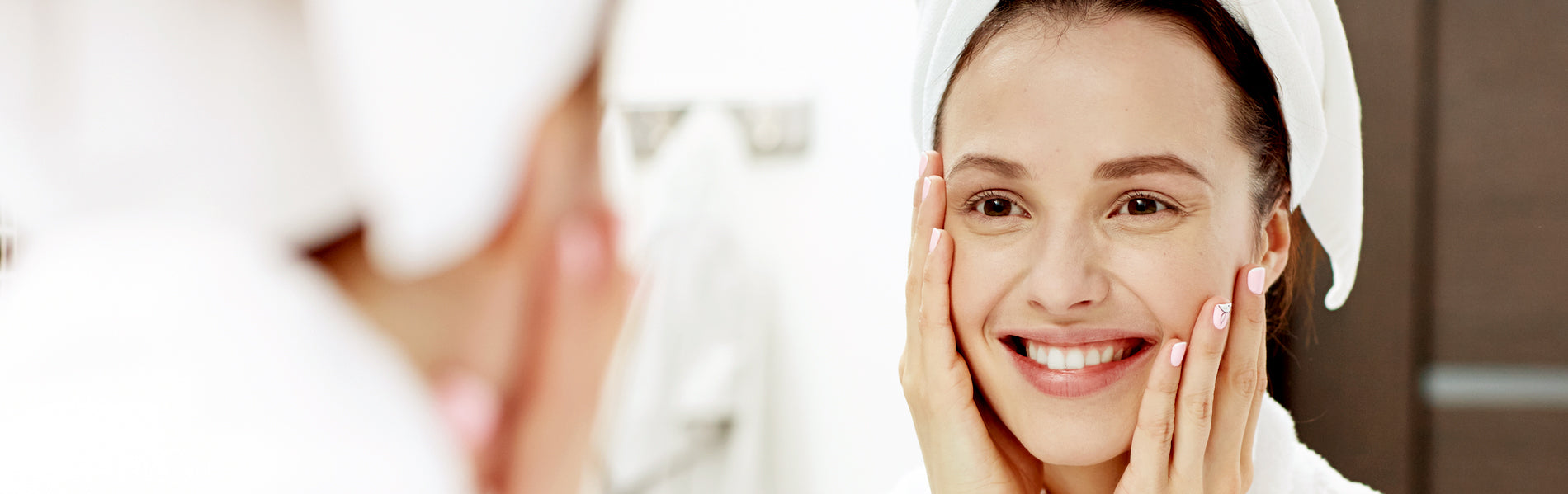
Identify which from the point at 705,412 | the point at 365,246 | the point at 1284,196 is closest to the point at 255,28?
the point at 365,246

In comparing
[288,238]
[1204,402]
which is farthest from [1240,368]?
[288,238]

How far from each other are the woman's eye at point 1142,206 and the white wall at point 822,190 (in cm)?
34

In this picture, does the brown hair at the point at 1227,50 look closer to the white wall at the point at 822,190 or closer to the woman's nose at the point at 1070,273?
the woman's nose at the point at 1070,273

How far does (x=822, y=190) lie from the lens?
0.99 m

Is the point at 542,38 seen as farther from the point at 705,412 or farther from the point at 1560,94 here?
the point at 1560,94

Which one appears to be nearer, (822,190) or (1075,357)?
(1075,357)

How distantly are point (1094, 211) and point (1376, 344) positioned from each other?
0.45 m

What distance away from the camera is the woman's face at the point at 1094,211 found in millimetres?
576

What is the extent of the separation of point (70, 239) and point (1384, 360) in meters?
1.02

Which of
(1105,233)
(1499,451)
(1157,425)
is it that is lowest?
(1499,451)

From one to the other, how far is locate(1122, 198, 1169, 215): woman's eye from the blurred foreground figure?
1.14ft

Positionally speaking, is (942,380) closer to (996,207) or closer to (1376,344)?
(996,207)

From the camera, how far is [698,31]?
3.14 ft

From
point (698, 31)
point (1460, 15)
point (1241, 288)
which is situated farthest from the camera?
point (698, 31)
